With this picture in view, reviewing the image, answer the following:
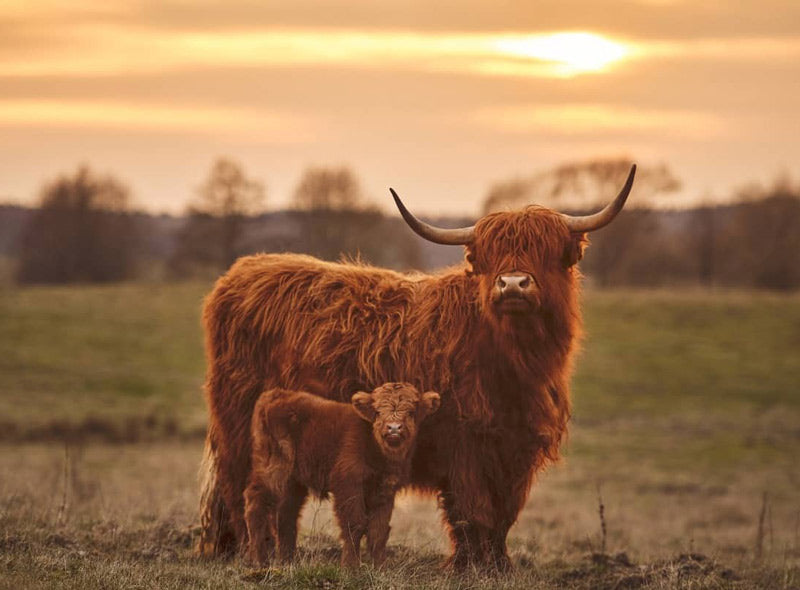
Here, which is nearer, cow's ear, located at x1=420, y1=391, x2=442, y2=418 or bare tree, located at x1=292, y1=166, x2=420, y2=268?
cow's ear, located at x1=420, y1=391, x2=442, y2=418

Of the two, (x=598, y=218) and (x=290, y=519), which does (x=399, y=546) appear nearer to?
(x=290, y=519)

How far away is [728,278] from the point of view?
69.6 meters

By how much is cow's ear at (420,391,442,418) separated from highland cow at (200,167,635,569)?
46cm

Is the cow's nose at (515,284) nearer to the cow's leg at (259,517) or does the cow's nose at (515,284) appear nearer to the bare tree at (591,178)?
the cow's leg at (259,517)

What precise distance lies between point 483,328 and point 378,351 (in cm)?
79

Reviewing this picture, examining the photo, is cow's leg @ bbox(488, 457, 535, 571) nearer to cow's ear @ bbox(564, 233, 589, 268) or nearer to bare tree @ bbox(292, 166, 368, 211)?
cow's ear @ bbox(564, 233, 589, 268)

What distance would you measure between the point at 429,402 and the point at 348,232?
48847 mm

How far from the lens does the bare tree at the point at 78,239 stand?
67.4 meters

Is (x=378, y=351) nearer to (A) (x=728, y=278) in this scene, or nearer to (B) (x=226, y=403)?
(B) (x=226, y=403)

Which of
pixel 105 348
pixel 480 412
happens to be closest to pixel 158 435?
pixel 105 348

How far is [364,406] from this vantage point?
717 cm

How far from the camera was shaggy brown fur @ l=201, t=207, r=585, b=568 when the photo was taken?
7637mm

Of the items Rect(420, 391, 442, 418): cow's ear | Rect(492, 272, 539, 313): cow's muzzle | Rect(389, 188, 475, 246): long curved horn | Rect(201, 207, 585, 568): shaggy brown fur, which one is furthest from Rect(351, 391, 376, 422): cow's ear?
Rect(389, 188, 475, 246): long curved horn

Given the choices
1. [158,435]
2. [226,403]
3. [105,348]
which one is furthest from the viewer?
[105,348]
